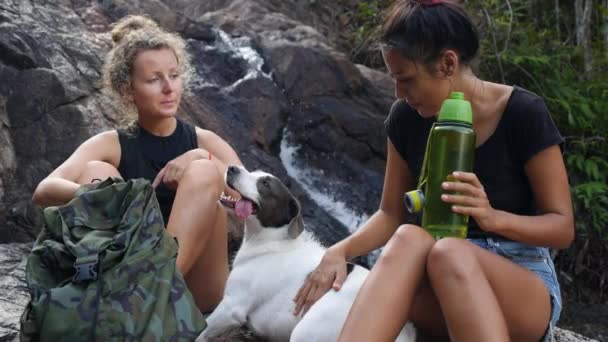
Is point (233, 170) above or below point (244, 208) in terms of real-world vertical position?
above

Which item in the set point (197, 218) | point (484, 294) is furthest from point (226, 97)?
point (484, 294)

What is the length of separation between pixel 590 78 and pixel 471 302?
7.08m

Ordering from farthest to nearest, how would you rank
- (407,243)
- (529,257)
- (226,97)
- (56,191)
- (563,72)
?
(563,72)
(226,97)
(56,191)
(529,257)
(407,243)

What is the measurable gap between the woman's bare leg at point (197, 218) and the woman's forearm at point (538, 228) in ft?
4.72

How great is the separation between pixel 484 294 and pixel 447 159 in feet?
1.45

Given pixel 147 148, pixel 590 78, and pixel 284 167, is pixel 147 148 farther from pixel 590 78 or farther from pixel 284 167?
pixel 590 78

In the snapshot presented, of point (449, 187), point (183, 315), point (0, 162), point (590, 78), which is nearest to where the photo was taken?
point (449, 187)

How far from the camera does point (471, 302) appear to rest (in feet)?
7.80

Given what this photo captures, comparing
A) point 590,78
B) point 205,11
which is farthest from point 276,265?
point 205,11

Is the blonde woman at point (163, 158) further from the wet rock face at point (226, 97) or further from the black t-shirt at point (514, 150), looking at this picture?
the wet rock face at point (226, 97)

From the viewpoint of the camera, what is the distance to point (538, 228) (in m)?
2.58

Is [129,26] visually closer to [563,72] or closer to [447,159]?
[447,159]

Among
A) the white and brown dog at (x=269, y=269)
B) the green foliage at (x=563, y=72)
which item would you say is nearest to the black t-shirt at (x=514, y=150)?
the white and brown dog at (x=269, y=269)

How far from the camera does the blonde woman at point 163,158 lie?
11.3ft
